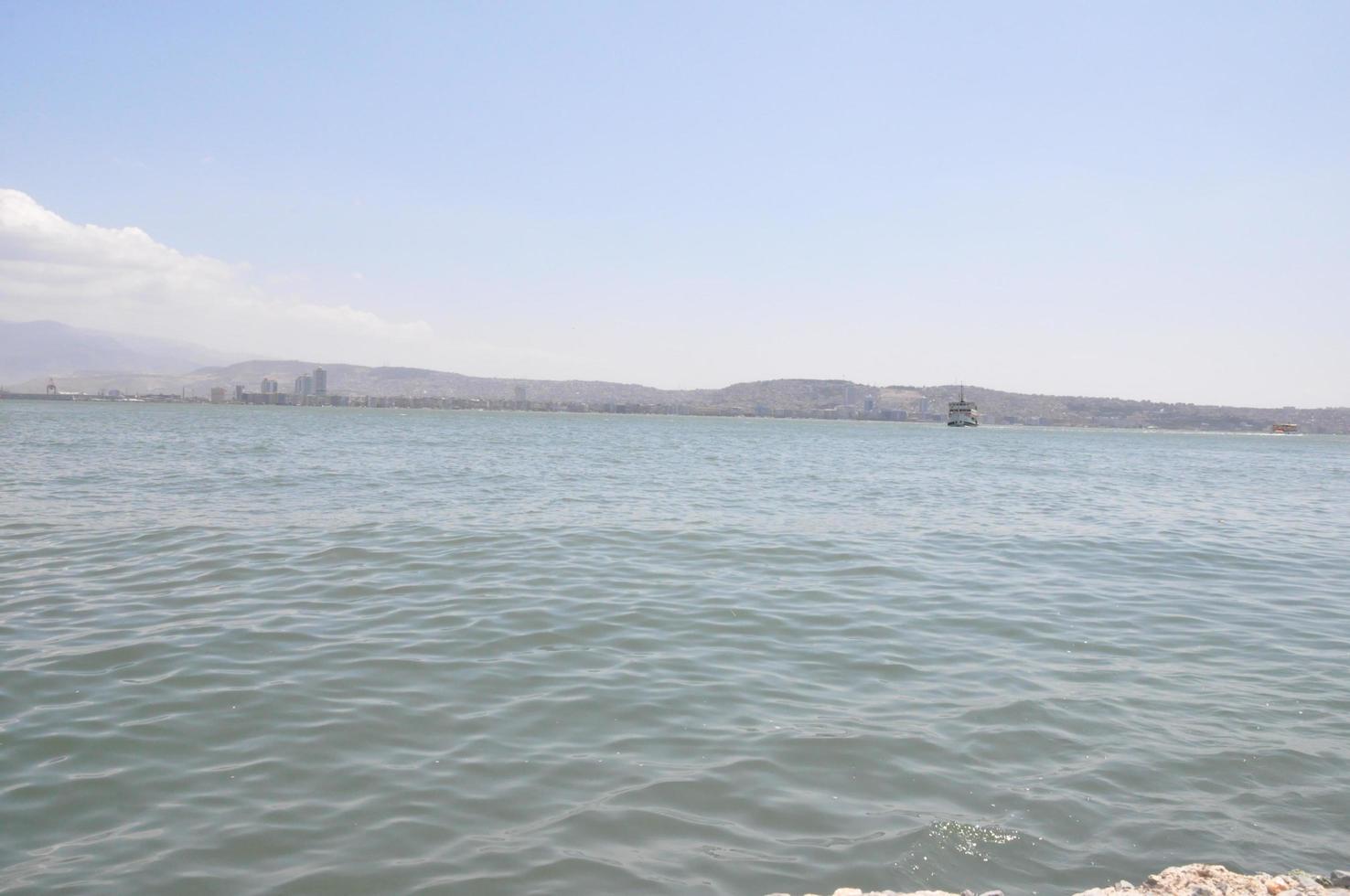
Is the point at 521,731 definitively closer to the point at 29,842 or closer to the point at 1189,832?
the point at 29,842

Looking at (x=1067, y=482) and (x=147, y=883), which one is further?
(x=1067, y=482)

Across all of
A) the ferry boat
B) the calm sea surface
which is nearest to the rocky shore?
the calm sea surface

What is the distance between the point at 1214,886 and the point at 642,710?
420cm

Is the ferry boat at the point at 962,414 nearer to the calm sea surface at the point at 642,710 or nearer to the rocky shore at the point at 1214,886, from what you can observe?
the calm sea surface at the point at 642,710

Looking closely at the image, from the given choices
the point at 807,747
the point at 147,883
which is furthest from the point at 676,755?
the point at 147,883

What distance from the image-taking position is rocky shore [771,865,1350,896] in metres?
4.11

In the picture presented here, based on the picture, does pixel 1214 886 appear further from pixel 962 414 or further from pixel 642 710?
pixel 962 414

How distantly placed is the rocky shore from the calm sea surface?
483 millimetres

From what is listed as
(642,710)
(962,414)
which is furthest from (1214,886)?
(962,414)

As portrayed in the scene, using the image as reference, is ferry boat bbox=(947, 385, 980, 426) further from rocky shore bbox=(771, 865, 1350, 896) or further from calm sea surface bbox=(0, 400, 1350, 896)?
rocky shore bbox=(771, 865, 1350, 896)

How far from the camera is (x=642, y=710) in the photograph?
23.7ft

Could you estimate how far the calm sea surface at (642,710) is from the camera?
16.4ft

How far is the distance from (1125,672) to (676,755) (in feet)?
16.9

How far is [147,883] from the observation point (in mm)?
4523
